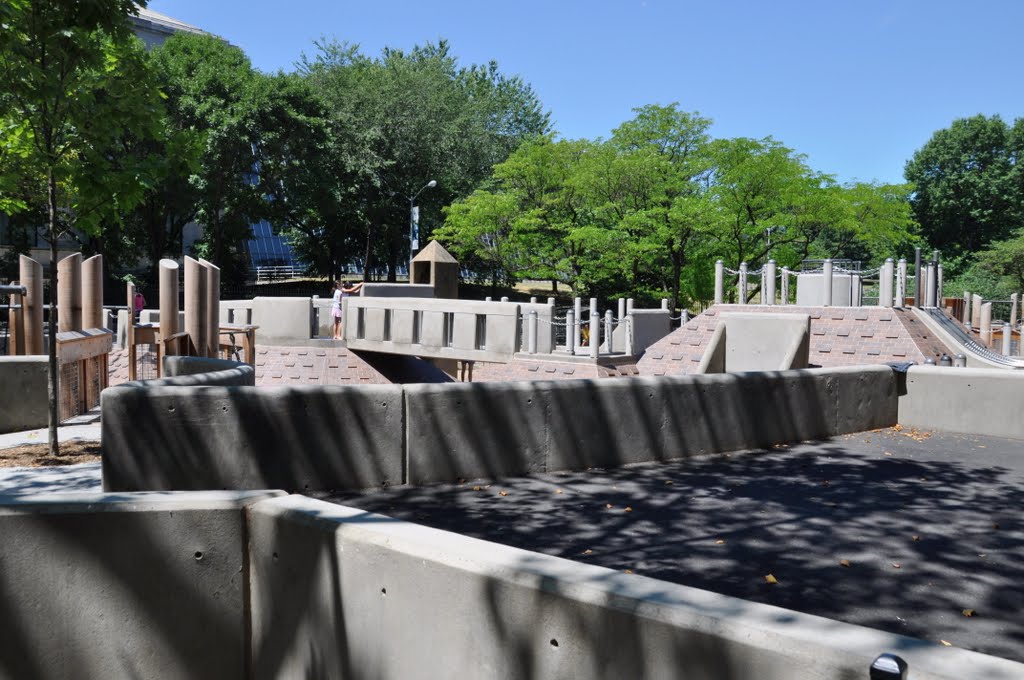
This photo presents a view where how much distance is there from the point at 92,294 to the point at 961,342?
17.9 m

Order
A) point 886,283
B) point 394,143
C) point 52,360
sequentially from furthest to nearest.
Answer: point 394,143
point 886,283
point 52,360

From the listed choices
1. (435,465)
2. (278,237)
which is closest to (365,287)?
(435,465)

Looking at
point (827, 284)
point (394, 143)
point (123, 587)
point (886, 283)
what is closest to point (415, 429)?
point (123, 587)

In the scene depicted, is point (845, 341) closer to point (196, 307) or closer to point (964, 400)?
point (964, 400)

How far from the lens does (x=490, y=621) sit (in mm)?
3123

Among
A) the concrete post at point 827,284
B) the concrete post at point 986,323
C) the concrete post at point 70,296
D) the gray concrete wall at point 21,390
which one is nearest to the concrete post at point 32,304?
the concrete post at point 70,296

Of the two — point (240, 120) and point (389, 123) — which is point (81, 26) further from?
point (389, 123)

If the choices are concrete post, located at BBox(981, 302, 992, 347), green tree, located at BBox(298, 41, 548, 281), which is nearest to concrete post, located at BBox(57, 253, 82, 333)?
concrete post, located at BBox(981, 302, 992, 347)

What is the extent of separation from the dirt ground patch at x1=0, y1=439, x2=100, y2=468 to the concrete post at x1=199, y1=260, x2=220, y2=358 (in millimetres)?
2808

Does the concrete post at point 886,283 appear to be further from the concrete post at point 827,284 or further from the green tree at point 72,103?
the green tree at point 72,103

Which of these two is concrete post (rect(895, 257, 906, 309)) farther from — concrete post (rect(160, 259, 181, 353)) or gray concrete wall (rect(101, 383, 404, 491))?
gray concrete wall (rect(101, 383, 404, 491))

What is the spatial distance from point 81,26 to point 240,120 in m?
36.0

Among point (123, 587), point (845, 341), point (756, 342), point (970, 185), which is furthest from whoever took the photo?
point (970, 185)

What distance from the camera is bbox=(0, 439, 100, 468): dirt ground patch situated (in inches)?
356
